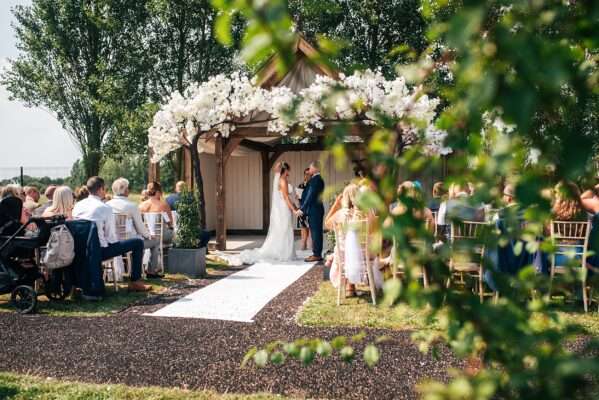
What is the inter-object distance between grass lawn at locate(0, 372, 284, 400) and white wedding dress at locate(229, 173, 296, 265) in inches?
266

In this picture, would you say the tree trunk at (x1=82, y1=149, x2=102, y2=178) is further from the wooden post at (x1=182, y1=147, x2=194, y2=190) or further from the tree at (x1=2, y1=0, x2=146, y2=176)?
the wooden post at (x1=182, y1=147, x2=194, y2=190)

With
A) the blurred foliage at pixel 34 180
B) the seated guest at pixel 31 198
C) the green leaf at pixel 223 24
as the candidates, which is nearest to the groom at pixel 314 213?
the seated guest at pixel 31 198

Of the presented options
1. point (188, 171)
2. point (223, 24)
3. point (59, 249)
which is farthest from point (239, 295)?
point (188, 171)

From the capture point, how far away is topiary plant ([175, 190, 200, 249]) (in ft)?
28.0

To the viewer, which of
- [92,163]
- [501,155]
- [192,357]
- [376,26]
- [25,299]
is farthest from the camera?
[376,26]

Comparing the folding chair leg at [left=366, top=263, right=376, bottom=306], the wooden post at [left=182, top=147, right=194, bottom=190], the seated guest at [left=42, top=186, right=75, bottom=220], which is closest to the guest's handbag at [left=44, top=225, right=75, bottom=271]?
the seated guest at [left=42, top=186, right=75, bottom=220]

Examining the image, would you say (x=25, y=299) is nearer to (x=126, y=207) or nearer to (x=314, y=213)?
(x=126, y=207)

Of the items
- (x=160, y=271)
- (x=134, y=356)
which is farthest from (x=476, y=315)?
(x=160, y=271)

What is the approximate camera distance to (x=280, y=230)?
10648 mm

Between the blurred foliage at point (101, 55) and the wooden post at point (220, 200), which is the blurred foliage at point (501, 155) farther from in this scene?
the blurred foliage at point (101, 55)

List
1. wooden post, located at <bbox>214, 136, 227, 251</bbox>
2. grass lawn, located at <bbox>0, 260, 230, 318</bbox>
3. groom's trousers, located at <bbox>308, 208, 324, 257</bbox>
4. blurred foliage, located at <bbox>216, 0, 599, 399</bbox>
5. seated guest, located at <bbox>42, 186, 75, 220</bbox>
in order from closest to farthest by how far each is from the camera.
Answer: blurred foliage, located at <bbox>216, 0, 599, 399</bbox>
grass lawn, located at <bbox>0, 260, 230, 318</bbox>
seated guest, located at <bbox>42, 186, 75, 220</bbox>
groom's trousers, located at <bbox>308, 208, 324, 257</bbox>
wooden post, located at <bbox>214, 136, 227, 251</bbox>

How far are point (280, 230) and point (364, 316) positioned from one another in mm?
5082

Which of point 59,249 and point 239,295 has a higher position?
point 59,249

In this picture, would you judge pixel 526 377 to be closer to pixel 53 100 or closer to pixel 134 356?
pixel 134 356
